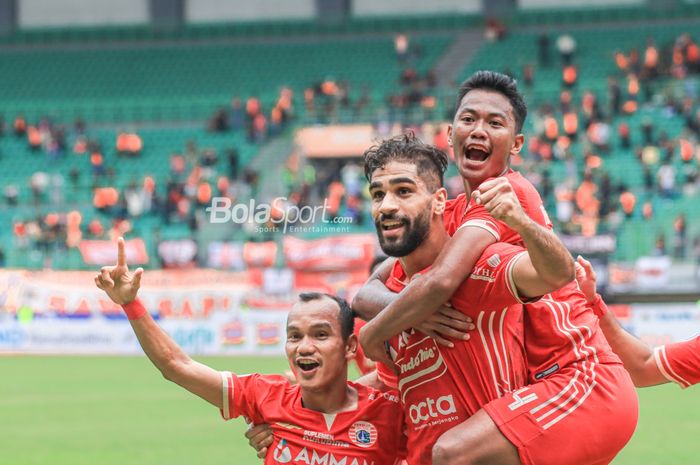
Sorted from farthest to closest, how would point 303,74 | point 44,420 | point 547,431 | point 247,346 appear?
point 303,74, point 247,346, point 44,420, point 547,431

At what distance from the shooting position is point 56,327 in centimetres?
2508

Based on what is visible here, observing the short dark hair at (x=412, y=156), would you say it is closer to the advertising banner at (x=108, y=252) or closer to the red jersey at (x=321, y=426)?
the red jersey at (x=321, y=426)

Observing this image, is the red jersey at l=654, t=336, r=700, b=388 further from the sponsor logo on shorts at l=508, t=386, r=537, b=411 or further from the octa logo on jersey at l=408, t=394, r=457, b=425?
the octa logo on jersey at l=408, t=394, r=457, b=425

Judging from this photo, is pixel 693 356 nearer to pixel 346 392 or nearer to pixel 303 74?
pixel 346 392

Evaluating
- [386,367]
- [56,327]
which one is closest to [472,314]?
[386,367]

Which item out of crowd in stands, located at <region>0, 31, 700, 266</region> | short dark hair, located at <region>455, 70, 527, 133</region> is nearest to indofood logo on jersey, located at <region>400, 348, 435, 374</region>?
short dark hair, located at <region>455, 70, 527, 133</region>

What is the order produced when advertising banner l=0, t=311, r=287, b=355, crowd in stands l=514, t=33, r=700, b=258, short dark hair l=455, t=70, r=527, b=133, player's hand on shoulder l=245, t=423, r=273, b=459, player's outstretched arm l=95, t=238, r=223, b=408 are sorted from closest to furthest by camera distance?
short dark hair l=455, t=70, r=527, b=133, player's outstretched arm l=95, t=238, r=223, b=408, player's hand on shoulder l=245, t=423, r=273, b=459, advertising banner l=0, t=311, r=287, b=355, crowd in stands l=514, t=33, r=700, b=258

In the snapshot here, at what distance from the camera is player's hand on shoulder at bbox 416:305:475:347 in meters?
5.29

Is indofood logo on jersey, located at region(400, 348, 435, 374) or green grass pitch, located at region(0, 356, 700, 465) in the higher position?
indofood logo on jersey, located at region(400, 348, 435, 374)

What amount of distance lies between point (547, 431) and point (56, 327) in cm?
2131

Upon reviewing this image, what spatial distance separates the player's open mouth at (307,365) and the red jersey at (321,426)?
24cm

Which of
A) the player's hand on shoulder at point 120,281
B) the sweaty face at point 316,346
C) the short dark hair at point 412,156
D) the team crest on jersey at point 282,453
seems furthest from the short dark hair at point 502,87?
the team crest on jersey at point 282,453

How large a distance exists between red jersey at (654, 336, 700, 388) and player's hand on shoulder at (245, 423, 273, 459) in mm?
2297

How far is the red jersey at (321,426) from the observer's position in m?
5.93
